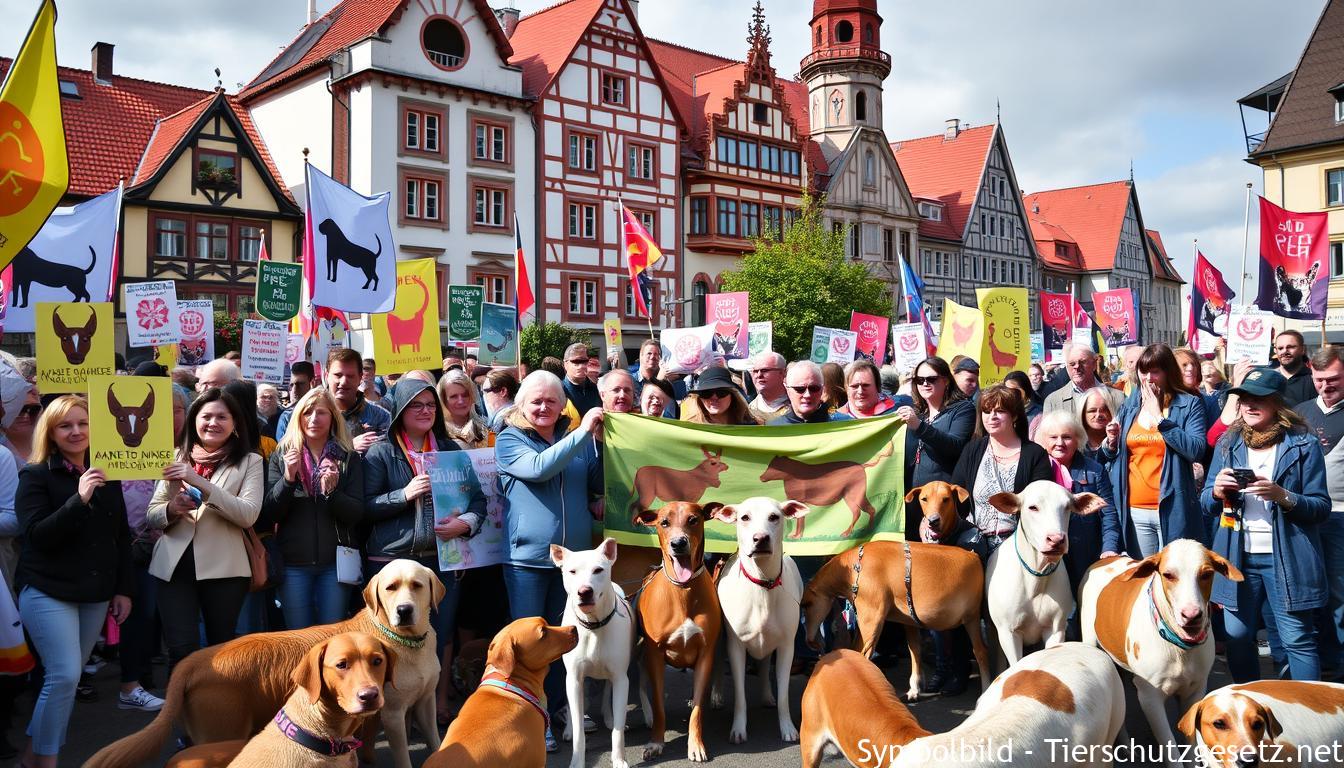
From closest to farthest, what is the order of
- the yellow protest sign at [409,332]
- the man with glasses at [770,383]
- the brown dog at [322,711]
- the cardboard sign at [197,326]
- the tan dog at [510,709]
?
the brown dog at [322,711]
the tan dog at [510,709]
the man with glasses at [770,383]
the yellow protest sign at [409,332]
the cardboard sign at [197,326]

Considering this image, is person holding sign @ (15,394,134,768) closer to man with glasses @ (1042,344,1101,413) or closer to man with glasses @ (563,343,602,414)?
man with glasses @ (563,343,602,414)

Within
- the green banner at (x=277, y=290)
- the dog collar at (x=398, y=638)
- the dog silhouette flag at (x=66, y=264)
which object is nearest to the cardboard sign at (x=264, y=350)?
the green banner at (x=277, y=290)

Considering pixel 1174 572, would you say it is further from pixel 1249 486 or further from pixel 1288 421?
pixel 1288 421

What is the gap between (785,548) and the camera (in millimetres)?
7125

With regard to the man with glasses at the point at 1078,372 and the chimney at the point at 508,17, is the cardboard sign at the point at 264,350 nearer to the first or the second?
the man with glasses at the point at 1078,372

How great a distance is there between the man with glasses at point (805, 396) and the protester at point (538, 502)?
67.1 inches

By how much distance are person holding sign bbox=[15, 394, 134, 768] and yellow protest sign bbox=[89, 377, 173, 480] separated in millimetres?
119

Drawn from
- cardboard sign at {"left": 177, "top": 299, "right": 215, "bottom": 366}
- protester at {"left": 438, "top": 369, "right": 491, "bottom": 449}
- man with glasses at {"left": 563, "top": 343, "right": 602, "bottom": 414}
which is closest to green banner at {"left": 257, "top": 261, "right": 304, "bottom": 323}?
cardboard sign at {"left": 177, "top": 299, "right": 215, "bottom": 366}

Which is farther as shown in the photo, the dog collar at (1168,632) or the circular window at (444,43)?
the circular window at (444,43)

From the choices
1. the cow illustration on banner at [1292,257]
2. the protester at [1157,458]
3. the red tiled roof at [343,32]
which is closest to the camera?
the protester at [1157,458]

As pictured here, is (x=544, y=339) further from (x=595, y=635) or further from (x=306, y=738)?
(x=306, y=738)

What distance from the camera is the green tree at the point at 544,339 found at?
33.9 m

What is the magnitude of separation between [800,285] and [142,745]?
127 ft

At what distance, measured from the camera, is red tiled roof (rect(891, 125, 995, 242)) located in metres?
63.1
